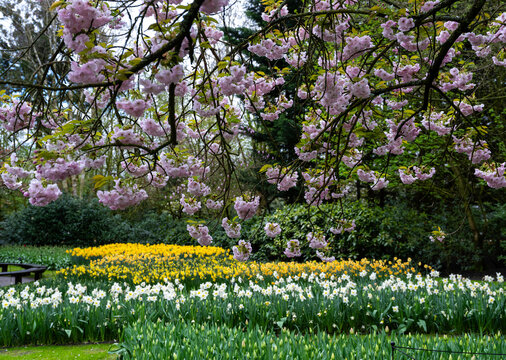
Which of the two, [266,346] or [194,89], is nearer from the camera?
[266,346]

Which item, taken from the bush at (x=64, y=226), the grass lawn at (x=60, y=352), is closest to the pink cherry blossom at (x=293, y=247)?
the grass lawn at (x=60, y=352)

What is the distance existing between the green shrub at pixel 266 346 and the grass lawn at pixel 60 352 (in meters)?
0.73

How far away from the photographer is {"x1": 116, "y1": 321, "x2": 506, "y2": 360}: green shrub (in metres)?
2.46

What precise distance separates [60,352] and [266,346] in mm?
2132

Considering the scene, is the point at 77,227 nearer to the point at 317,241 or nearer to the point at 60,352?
the point at 60,352

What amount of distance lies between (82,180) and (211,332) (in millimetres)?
15050

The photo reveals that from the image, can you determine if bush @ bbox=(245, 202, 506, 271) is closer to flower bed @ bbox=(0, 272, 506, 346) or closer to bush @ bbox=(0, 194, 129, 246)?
flower bed @ bbox=(0, 272, 506, 346)

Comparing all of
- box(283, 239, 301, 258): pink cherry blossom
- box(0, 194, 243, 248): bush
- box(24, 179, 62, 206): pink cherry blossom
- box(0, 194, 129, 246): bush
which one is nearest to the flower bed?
box(283, 239, 301, 258): pink cherry blossom

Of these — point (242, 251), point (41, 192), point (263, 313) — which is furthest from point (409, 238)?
point (41, 192)

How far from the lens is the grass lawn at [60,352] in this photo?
3482 millimetres

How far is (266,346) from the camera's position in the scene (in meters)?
2.58

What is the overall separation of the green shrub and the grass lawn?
0.73 metres

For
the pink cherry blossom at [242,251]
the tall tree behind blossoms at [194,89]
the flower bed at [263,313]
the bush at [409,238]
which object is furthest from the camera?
the bush at [409,238]

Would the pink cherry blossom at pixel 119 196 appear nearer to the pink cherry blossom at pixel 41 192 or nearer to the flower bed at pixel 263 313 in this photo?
the pink cherry blossom at pixel 41 192
